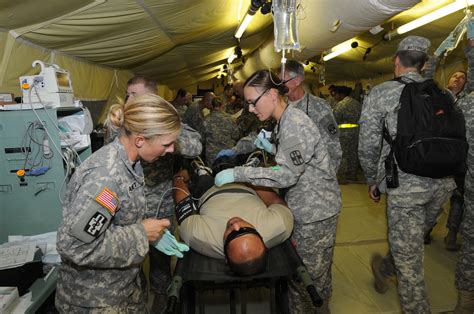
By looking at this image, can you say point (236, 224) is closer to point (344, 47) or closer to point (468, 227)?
point (468, 227)

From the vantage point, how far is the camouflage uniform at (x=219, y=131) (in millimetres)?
4523

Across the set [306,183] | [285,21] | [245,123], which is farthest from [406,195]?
[245,123]

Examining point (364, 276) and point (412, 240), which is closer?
point (412, 240)

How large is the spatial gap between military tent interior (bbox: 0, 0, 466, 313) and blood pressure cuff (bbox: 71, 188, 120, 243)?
1429 mm

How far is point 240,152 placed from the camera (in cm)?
263

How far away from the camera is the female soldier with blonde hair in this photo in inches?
41.7

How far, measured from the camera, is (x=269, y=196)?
209cm

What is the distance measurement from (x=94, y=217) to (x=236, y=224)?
2.37ft

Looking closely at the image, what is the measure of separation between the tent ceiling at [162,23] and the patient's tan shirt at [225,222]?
5.09 feet

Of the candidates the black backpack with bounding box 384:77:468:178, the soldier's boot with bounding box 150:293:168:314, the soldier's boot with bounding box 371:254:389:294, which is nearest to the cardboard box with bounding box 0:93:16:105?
the soldier's boot with bounding box 150:293:168:314

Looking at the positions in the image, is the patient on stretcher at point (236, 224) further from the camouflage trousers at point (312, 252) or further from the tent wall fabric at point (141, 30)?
the tent wall fabric at point (141, 30)

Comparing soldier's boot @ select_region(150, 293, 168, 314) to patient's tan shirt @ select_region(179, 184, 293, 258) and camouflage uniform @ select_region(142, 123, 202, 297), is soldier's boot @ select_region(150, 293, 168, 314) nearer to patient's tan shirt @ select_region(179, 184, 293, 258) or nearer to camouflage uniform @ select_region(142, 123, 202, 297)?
camouflage uniform @ select_region(142, 123, 202, 297)

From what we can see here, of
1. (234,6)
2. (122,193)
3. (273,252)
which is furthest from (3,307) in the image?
(234,6)

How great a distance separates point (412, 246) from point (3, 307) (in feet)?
6.98
